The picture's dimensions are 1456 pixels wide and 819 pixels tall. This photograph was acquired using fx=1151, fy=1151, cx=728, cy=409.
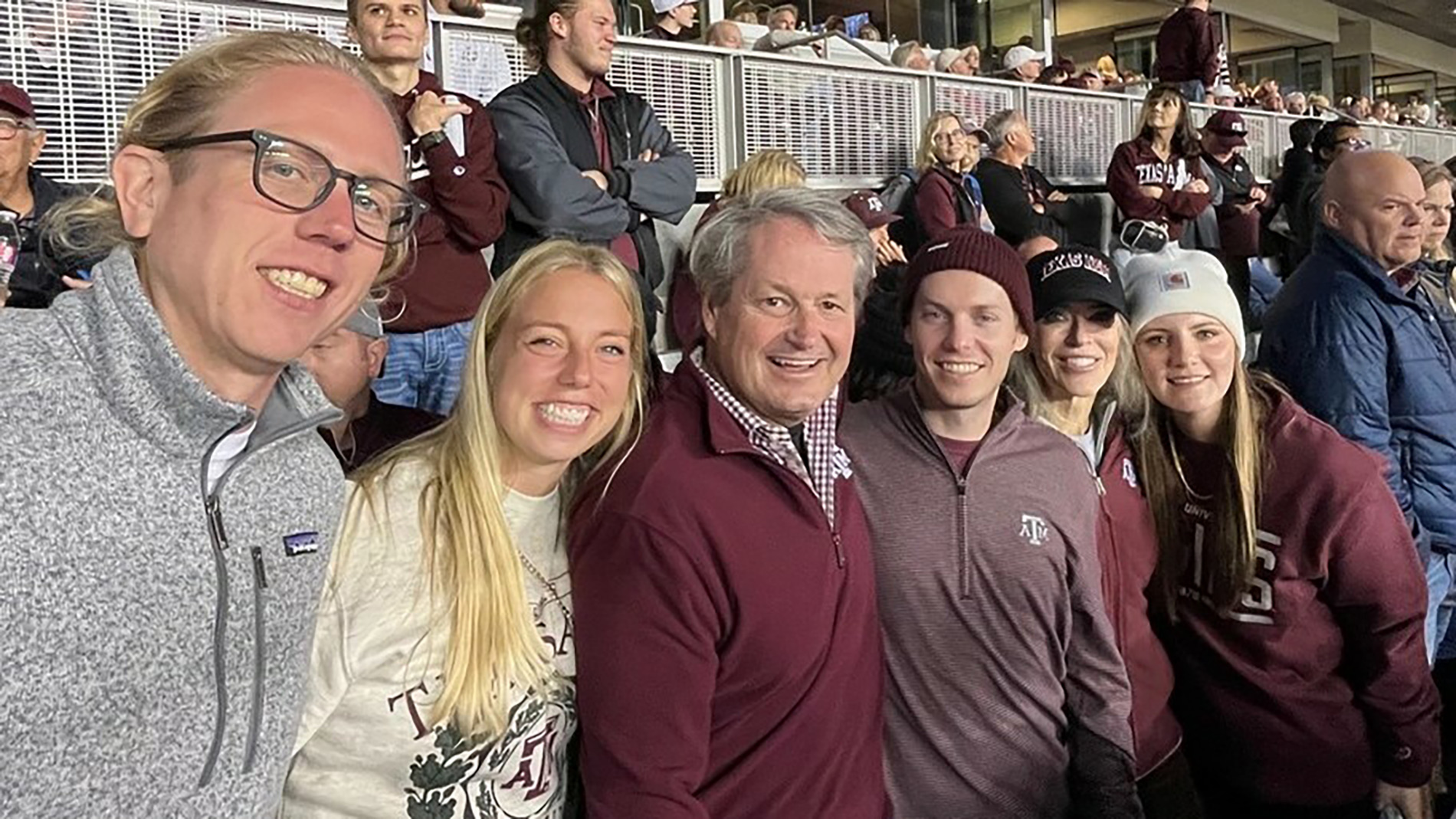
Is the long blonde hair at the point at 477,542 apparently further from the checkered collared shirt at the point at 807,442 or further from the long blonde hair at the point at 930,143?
the long blonde hair at the point at 930,143

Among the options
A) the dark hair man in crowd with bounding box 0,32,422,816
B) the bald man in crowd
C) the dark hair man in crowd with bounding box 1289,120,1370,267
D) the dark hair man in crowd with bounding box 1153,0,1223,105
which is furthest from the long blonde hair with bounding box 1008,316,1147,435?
the dark hair man in crowd with bounding box 1153,0,1223,105

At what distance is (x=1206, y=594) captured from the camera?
2.48 meters

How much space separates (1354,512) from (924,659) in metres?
0.99

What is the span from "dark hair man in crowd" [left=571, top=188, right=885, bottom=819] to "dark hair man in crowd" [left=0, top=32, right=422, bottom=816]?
47 cm

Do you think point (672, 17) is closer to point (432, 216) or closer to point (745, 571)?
point (432, 216)

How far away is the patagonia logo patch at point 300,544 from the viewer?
52.2 inches

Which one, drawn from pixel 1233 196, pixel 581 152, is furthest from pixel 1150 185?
pixel 581 152

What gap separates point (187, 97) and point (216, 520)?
45 centimetres

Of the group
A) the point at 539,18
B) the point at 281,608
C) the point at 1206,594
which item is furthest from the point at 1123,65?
the point at 281,608

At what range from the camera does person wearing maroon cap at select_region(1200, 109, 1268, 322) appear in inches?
315

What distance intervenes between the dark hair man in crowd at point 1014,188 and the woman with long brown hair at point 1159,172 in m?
0.46

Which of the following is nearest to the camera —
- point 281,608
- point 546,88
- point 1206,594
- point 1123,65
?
point 281,608

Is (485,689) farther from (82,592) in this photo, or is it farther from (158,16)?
(158,16)

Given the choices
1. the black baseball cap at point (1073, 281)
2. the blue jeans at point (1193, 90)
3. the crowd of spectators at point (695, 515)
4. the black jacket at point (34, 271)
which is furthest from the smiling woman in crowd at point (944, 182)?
the blue jeans at point (1193, 90)
